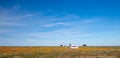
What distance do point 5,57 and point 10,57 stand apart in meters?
0.86

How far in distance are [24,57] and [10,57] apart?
247 cm

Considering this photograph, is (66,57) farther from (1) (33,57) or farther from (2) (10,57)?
(2) (10,57)

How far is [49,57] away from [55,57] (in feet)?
3.50

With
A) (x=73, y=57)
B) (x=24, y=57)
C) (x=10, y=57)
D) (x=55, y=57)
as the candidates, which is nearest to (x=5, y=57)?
(x=10, y=57)

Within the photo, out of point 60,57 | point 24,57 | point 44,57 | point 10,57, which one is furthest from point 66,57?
point 10,57

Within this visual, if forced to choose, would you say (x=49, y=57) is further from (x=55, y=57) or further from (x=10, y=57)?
(x=10, y=57)

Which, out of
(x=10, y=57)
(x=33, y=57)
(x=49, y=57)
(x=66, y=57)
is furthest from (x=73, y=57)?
(x=10, y=57)

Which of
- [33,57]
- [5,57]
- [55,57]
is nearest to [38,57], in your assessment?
[33,57]

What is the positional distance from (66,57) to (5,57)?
10.8 m

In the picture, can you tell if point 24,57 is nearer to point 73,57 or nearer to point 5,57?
point 5,57

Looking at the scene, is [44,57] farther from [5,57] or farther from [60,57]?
[5,57]

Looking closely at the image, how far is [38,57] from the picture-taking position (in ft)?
114

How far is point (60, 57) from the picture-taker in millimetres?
34500

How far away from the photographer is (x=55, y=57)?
114 feet
